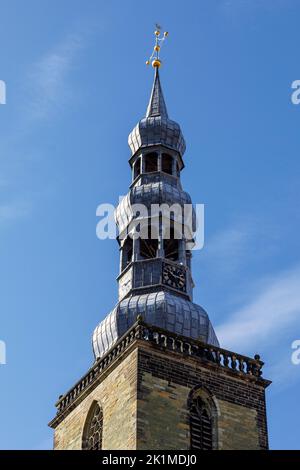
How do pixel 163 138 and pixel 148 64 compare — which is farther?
pixel 148 64

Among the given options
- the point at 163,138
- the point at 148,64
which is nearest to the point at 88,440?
the point at 163,138

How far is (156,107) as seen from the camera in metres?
51.2

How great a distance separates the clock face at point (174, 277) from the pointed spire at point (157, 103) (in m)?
7.73

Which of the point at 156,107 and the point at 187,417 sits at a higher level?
the point at 156,107

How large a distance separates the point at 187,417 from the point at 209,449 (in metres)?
1.19

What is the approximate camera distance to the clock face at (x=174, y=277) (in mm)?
44781

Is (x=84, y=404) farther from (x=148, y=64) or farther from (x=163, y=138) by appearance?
(x=148, y=64)

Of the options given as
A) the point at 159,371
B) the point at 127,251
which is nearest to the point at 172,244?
the point at 127,251

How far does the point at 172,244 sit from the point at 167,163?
4160 millimetres

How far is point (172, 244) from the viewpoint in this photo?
153 feet

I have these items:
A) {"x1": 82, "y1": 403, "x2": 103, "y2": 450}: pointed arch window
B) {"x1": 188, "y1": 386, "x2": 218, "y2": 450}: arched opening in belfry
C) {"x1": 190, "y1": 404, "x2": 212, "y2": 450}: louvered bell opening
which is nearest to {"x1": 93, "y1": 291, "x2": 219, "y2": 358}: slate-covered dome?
{"x1": 82, "y1": 403, "x2": 103, "y2": 450}: pointed arch window

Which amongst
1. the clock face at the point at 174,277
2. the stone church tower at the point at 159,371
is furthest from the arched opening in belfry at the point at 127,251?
the clock face at the point at 174,277

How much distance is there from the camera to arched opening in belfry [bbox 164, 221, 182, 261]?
151 ft
